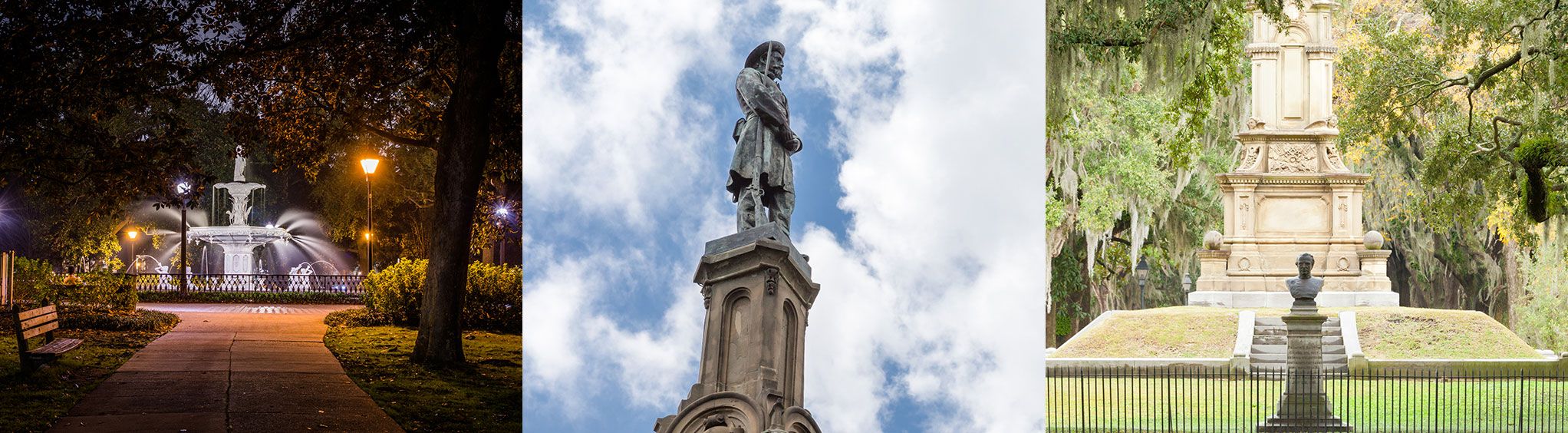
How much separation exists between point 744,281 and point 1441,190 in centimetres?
1962

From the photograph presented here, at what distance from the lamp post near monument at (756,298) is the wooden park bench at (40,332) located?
132 inches

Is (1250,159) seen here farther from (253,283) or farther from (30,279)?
(30,279)

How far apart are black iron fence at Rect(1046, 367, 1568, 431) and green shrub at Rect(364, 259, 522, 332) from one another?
425 cm

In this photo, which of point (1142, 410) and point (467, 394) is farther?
point (1142, 410)

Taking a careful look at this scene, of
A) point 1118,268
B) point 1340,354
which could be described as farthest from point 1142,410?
point 1118,268

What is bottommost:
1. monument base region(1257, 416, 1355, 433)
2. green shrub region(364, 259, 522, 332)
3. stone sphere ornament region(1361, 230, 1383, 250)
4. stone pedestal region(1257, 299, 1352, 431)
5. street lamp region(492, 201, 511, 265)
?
monument base region(1257, 416, 1355, 433)

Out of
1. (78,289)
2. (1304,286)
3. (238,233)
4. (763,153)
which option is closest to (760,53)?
(763,153)

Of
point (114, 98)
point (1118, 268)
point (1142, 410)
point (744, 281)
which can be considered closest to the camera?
point (744, 281)

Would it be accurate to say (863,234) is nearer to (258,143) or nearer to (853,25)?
(853,25)

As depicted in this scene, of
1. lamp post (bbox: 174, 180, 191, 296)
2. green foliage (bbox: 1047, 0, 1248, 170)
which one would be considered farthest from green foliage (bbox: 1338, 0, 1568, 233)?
lamp post (bbox: 174, 180, 191, 296)

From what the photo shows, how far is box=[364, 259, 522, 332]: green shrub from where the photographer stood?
893cm

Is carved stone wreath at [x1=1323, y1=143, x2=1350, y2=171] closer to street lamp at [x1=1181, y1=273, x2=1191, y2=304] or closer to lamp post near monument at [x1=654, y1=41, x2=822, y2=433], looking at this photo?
street lamp at [x1=1181, y1=273, x2=1191, y2=304]

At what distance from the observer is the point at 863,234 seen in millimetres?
8516

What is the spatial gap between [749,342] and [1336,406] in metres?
7.98
